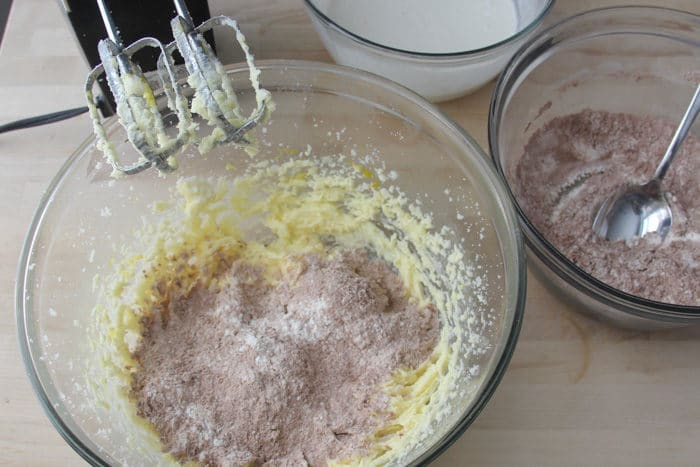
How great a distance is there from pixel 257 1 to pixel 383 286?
0.67 m

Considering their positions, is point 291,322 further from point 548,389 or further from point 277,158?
point 548,389

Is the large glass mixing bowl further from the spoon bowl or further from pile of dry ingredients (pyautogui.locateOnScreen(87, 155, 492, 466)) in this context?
the spoon bowl

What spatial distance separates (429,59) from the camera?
104 cm

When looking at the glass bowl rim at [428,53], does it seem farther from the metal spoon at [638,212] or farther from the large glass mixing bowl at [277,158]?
the metal spoon at [638,212]

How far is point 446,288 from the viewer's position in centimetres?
102

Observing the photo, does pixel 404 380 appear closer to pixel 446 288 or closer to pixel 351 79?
pixel 446 288

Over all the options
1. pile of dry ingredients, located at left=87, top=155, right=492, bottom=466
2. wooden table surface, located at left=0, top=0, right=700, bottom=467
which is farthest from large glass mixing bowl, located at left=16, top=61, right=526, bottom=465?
wooden table surface, located at left=0, top=0, right=700, bottom=467

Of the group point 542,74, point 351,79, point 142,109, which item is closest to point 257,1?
point 351,79

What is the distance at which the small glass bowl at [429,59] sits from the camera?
40.9 inches

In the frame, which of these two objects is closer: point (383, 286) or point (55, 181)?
point (55, 181)

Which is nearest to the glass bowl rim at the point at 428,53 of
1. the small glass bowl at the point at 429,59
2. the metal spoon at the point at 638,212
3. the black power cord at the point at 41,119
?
the small glass bowl at the point at 429,59

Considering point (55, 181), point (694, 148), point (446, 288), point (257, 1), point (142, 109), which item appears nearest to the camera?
point (142, 109)

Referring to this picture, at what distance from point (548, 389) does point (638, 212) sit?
329mm

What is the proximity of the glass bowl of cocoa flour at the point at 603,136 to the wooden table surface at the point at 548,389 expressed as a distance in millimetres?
58
